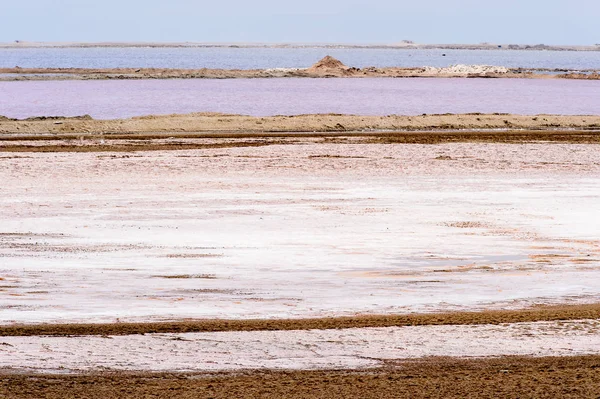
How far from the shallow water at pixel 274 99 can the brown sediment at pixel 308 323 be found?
96.5 feet

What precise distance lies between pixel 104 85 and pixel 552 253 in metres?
54.9

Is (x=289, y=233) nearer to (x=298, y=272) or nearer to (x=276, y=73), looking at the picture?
(x=298, y=272)

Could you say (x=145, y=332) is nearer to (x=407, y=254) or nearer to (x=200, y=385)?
(x=200, y=385)

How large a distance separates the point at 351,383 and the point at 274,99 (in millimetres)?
→ 44271

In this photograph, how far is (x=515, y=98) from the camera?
55094 mm

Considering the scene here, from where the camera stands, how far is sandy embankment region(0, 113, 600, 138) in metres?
31.4

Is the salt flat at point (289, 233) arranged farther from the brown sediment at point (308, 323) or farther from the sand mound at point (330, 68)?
the sand mound at point (330, 68)

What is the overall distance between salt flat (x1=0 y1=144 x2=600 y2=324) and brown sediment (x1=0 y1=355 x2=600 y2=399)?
2.18 metres

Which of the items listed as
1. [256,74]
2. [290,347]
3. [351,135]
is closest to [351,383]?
[290,347]

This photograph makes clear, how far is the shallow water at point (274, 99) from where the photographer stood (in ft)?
141

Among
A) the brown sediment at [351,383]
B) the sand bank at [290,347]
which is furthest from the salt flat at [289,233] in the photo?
the brown sediment at [351,383]

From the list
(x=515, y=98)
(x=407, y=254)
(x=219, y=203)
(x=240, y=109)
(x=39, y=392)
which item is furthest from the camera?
(x=515, y=98)

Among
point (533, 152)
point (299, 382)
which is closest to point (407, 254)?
point (299, 382)

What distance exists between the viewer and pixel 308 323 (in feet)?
31.8
